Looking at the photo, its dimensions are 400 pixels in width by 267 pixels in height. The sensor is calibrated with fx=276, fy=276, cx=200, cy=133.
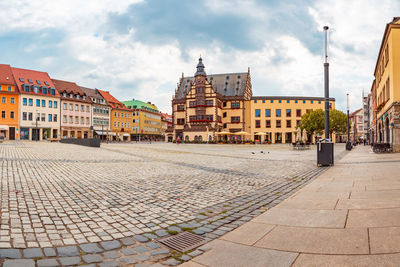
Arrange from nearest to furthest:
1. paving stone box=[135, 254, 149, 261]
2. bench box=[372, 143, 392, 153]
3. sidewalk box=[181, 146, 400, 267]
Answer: sidewalk box=[181, 146, 400, 267]
paving stone box=[135, 254, 149, 261]
bench box=[372, 143, 392, 153]

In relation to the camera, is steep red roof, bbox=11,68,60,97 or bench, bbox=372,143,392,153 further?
steep red roof, bbox=11,68,60,97

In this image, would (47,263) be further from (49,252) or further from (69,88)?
(69,88)

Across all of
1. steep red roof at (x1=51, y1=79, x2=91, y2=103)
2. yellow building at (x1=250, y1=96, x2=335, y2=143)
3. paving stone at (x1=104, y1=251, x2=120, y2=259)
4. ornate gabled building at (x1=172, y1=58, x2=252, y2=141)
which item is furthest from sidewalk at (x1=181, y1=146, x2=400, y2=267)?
yellow building at (x1=250, y1=96, x2=335, y2=143)

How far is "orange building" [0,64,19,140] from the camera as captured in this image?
182ft

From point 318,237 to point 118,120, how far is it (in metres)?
85.4

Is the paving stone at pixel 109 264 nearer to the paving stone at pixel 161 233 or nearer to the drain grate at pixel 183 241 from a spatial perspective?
the drain grate at pixel 183 241

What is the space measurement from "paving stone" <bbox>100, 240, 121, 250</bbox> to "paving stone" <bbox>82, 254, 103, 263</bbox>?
250 millimetres

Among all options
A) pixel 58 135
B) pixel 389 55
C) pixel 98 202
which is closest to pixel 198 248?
pixel 98 202

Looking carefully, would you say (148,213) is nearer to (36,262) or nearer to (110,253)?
(110,253)

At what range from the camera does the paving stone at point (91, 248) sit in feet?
11.5

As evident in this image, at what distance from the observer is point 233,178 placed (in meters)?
9.73

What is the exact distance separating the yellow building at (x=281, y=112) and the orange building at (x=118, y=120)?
39663mm

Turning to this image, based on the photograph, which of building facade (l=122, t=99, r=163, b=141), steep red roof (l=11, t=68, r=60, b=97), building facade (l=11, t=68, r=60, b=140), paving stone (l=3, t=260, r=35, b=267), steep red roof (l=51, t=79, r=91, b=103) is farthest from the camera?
building facade (l=122, t=99, r=163, b=141)

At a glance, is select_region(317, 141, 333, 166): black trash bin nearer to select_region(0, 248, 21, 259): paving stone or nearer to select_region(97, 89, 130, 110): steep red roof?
select_region(0, 248, 21, 259): paving stone
